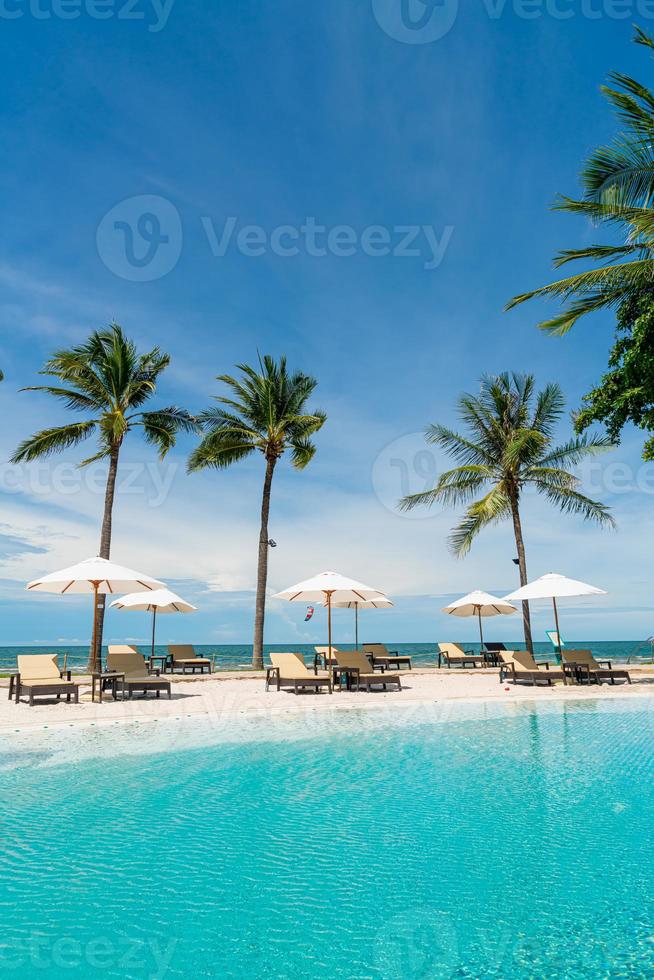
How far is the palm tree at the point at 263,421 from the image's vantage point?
20672 mm

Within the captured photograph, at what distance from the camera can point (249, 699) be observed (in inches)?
519

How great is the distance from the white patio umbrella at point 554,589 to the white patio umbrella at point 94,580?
34.5 ft

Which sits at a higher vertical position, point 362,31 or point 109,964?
point 362,31

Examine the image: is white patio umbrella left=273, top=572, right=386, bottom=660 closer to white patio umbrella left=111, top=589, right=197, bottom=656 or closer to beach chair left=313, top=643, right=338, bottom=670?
beach chair left=313, top=643, right=338, bottom=670

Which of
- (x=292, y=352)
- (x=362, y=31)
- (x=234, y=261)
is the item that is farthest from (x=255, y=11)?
(x=292, y=352)

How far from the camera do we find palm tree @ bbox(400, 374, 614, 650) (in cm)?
2067

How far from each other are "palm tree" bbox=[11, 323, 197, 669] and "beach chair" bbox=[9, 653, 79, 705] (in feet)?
14.4

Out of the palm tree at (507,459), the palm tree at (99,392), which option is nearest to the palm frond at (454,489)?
the palm tree at (507,459)

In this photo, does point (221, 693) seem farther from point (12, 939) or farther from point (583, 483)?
point (583, 483)

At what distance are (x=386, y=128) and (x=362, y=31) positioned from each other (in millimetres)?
2881

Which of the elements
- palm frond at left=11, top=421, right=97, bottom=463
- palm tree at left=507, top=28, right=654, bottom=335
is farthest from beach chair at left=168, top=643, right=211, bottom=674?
palm tree at left=507, top=28, right=654, bottom=335

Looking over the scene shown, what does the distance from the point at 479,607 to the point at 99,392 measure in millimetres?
16621

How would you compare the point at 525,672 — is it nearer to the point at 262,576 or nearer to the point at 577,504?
the point at 577,504

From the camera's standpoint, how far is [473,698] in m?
13.7
